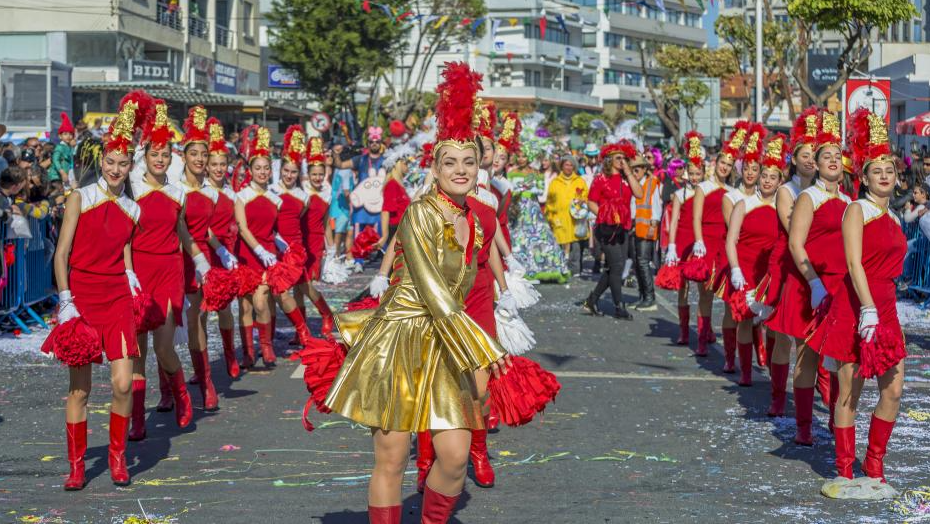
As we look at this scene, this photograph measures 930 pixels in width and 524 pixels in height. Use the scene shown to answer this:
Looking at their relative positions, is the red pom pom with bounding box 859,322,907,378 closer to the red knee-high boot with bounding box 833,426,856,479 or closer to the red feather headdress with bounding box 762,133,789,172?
the red knee-high boot with bounding box 833,426,856,479

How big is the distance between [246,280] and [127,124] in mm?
3188

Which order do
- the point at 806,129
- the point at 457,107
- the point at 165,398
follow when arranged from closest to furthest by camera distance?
the point at 457,107
the point at 806,129
the point at 165,398

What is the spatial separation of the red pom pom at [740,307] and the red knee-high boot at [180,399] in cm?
430

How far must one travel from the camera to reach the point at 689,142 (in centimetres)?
1361

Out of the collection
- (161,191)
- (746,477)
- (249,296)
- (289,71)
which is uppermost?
(289,71)

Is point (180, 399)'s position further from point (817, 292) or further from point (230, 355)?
point (817, 292)

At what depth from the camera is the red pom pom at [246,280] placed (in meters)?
10.3

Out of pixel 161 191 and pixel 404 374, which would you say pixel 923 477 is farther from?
pixel 161 191

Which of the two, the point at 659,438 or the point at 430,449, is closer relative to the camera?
the point at 430,449

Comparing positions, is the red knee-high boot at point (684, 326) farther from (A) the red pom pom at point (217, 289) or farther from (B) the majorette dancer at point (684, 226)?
(A) the red pom pom at point (217, 289)

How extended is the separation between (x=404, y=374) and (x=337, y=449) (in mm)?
2932

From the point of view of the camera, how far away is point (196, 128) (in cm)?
979

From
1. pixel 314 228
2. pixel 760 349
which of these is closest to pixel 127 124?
pixel 314 228

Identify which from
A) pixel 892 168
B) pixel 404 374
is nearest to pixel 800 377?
pixel 892 168
